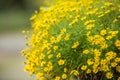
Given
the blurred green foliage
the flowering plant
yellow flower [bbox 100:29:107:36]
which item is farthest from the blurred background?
yellow flower [bbox 100:29:107:36]

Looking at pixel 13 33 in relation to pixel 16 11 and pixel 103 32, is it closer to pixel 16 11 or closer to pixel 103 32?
pixel 16 11

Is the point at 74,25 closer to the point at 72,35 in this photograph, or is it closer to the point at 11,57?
the point at 72,35

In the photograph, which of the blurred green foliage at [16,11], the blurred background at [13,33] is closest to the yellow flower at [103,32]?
the blurred background at [13,33]

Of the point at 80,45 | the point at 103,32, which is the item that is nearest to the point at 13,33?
the point at 80,45

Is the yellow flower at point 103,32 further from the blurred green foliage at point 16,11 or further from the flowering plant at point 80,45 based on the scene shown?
the blurred green foliage at point 16,11

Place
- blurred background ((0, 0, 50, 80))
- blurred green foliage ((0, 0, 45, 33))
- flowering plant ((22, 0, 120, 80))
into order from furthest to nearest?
1. blurred green foliage ((0, 0, 45, 33))
2. blurred background ((0, 0, 50, 80))
3. flowering plant ((22, 0, 120, 80))

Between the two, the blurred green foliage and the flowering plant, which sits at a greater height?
the blurred green foliage

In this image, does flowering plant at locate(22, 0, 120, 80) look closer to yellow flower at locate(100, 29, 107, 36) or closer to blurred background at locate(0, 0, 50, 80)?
yellow flower at locate(100, 29, 107, 36)
